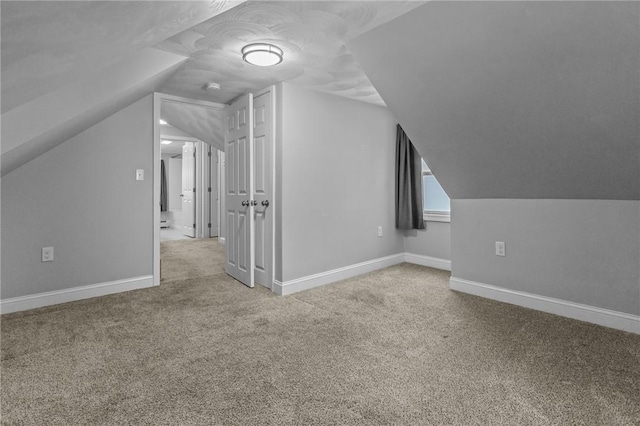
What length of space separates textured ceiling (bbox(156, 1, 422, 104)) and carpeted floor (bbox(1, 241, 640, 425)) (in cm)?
198

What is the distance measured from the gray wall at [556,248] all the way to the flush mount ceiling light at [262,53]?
6.98 ft

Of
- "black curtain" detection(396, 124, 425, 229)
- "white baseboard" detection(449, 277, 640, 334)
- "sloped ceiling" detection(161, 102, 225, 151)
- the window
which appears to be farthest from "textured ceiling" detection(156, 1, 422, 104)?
"white baseboard" detection(449, 277, 640, 334)

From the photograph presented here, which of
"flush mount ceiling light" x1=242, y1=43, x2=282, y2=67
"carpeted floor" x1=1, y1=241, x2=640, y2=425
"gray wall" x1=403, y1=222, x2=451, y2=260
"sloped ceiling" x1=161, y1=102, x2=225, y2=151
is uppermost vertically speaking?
"sloped ceiling" x1=161, y1=102, x2=225, y2=151

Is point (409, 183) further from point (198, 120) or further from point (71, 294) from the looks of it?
point (71, 294)

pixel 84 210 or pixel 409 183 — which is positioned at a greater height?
pixel 409 183

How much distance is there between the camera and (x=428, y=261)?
421 cm

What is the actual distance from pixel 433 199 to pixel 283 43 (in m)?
2.86

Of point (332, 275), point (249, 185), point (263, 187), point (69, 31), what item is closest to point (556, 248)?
point (332, 275)

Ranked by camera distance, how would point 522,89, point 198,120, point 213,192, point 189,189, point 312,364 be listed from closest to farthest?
point 312,364
point 522,89
point 198,120
point 213,192
point 189,189

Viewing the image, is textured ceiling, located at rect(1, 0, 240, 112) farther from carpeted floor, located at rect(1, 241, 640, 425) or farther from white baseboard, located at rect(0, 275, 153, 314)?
white baseboard, located at rect(0, 275, 153, 314)

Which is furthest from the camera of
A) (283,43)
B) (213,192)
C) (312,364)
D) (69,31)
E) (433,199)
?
(213,192)

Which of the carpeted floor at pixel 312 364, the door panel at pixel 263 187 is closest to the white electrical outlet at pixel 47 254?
the carpeted floor at pixel 312 364

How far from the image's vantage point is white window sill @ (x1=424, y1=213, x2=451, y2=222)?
160 inches

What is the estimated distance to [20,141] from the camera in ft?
5.49
